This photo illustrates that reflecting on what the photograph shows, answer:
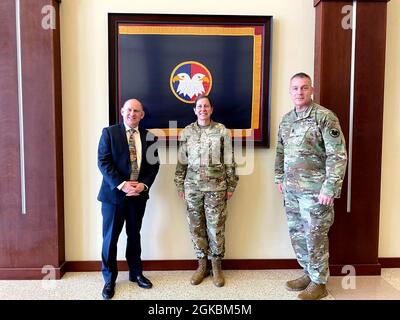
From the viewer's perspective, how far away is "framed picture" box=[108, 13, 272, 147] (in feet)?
8.77

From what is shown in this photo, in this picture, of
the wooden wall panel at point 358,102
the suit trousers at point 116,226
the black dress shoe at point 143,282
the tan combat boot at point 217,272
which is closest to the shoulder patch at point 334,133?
the wooden wall panel at point 358,102

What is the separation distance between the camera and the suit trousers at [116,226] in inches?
95.3

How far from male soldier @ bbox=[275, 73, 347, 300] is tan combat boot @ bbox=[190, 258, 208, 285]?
733 millimetres

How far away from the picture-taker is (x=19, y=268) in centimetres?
265

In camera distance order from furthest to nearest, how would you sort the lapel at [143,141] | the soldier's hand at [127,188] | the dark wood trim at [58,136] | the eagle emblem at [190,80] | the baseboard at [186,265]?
the baseboard at [186,265] < the eagle emblem at [190,80] < the dark wood trim at [58,136] < the lapel at [143,141] < the soldier's hand at [127,188]

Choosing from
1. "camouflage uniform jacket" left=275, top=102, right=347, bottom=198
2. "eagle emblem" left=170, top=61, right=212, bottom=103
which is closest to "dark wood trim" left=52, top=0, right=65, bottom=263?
"eagle emblem" left=170, top=61, right=212, bottom=103

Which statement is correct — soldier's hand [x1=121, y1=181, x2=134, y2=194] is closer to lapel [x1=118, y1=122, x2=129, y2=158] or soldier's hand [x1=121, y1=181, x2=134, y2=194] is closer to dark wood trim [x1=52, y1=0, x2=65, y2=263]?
lapel [x1=118, y1=122, x2=129, y2=158]

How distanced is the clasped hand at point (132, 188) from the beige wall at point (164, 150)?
15.8 inches

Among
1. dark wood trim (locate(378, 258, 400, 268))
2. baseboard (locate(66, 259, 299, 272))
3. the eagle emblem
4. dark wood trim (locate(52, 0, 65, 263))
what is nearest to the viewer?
dark wood trim (locate(52, 0, 65, 263))

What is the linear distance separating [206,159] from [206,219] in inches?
18.3

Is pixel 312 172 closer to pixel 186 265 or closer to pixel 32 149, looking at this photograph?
pixel 186 265

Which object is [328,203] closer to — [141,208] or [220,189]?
[220,189]

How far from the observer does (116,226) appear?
2432 millimetres

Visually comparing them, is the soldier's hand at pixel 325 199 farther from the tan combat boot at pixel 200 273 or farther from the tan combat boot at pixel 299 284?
the tan combat boot at pixel 200 273
